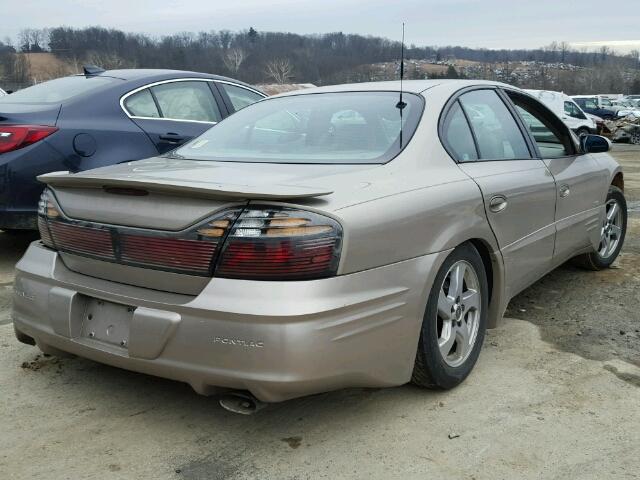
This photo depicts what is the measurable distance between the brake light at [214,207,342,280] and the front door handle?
1.13m

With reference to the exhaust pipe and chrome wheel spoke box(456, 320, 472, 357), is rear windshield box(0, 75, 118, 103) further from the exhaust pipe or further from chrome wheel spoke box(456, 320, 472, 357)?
chrome wheel spoke box(456, 320, 472, 357)

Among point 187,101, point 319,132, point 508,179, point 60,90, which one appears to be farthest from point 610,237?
point 60,90

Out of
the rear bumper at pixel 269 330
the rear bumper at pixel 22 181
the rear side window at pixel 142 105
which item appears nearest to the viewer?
the rear bumper at pixel 269 330

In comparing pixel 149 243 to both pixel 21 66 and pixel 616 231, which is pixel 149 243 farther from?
pixel 21 66

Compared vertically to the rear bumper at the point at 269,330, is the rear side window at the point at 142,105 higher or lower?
higher

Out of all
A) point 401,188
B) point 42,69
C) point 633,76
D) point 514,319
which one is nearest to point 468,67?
point 514,319

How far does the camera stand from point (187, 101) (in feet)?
18.4

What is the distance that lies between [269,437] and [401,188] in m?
1.09

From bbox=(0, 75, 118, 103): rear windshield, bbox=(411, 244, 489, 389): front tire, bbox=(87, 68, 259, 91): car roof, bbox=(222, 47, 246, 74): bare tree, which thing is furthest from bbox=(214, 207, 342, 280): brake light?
bbox=(222, 47, 246, 74): bare tree

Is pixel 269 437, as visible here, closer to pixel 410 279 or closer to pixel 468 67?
pixel 410 279

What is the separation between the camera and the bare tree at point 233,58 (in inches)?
2275

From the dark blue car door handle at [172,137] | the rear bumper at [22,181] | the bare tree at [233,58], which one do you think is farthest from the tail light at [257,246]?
the bare tree at [233,58]

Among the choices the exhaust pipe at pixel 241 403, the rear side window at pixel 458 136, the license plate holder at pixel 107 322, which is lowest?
the exhaust pipe at pixel 241 403

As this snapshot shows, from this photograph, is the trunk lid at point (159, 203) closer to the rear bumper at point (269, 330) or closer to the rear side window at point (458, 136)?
the rear bumper at point (269, 330)
